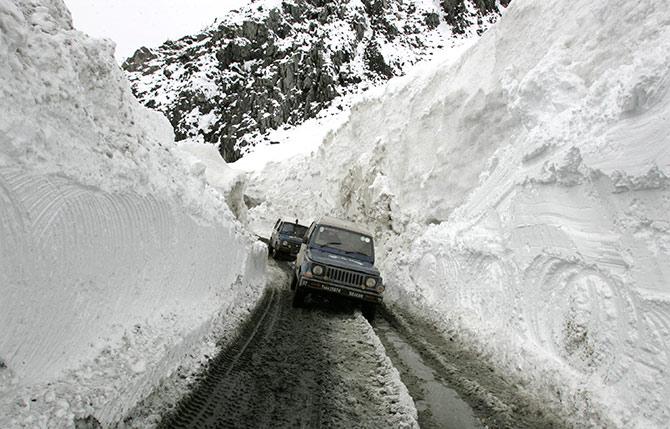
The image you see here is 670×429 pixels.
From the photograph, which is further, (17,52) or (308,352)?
(308,352)

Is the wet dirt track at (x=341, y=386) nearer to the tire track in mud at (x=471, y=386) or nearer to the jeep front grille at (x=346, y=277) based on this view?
the tire track in mud at (x=471, y=386)

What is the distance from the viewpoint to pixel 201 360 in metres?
5.41

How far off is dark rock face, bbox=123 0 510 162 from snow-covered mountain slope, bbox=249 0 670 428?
46078 mm

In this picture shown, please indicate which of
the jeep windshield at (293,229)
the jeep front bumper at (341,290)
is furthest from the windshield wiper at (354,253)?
the jeep windshield at (293,229)

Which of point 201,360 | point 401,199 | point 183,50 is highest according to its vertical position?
point 183,50

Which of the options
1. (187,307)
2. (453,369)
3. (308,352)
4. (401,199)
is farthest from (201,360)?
(401,199)

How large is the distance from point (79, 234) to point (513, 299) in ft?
21.9

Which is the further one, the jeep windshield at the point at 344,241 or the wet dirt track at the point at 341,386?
the jeep windshield at the point at 344,241

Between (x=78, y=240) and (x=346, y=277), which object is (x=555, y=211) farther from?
(x=78, y=240)

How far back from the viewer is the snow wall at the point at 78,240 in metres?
3.22

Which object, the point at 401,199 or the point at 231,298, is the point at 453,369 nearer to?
the point at 231,298

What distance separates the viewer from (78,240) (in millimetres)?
3863

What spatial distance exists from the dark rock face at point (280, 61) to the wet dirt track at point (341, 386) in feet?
172

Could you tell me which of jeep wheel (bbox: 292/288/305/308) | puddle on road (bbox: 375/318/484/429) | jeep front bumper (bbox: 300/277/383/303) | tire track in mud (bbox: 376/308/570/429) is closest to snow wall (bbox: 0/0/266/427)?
puddle on road (bbox: 375/318/484/429)
